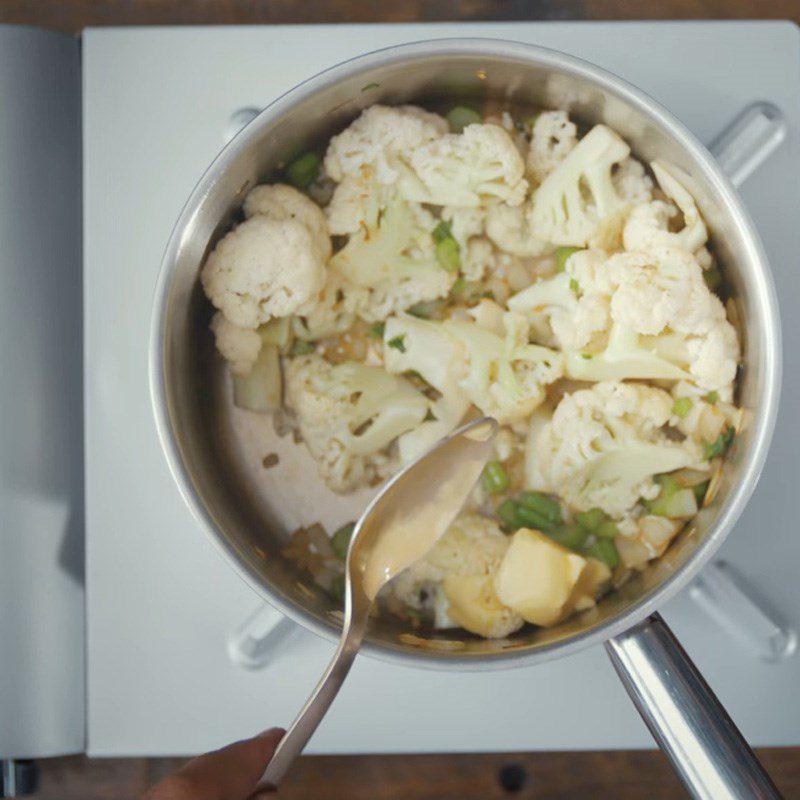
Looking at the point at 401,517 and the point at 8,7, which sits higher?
the point at 8,7

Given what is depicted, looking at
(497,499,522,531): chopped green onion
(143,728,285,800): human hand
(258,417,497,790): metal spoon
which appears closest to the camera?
(143,728,285,800): human hand

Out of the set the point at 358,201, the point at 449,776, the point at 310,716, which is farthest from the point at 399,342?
the point at 449,776

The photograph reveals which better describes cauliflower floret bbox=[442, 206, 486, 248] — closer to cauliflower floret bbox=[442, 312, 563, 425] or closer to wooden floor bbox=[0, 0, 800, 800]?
cauliflower floret bbox=[442, 312, 563, 425]

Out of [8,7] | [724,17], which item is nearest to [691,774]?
[724,17]

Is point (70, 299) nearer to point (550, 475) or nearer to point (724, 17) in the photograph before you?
point (550, 475)

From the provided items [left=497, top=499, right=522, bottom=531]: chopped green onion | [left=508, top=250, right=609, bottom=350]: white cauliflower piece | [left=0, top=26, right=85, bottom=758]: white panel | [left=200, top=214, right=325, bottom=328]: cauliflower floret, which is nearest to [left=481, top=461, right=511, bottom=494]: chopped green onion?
[left=497, top=499, right=522, bottom=531]: chopped green onion

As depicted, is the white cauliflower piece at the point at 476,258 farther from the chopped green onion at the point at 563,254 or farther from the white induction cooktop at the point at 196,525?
the white induction cooktop at the point at 196,525

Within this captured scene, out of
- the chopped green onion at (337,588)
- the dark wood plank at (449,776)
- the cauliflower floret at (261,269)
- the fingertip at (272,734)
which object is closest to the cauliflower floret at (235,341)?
the cauliflower floret at (261,269)

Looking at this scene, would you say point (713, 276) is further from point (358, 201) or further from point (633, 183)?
point (358, 201)
